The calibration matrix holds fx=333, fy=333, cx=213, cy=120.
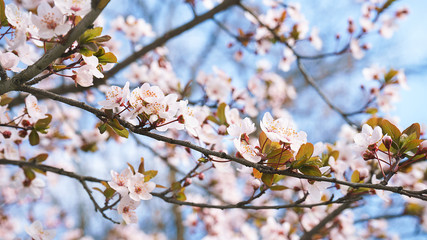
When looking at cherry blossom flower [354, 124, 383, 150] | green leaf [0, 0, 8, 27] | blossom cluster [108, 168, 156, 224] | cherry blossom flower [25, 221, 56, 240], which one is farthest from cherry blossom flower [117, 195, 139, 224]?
cherry blossom flower [354, 124, 383, 150]

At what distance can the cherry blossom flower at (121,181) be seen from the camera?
123 cm

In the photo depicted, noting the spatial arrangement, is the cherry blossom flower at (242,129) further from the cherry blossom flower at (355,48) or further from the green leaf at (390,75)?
the cherry blossom flower at (355,48)

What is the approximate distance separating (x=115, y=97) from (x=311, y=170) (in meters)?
0.64

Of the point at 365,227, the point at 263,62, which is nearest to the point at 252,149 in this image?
the point at 263,62

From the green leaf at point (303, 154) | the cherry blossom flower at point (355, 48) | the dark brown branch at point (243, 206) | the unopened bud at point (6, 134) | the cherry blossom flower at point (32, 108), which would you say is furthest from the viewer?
the cherry blossom flower at point (355, 48)

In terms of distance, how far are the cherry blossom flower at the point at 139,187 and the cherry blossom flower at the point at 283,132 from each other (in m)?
0.49

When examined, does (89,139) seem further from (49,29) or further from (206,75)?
(49,29)

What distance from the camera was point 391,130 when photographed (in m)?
1.09

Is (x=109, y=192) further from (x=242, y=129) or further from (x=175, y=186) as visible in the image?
(x=242, y=129)

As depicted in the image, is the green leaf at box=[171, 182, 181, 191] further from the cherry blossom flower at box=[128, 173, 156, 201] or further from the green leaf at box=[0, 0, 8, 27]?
the green leaf at box=[0, 0, 8, 27]

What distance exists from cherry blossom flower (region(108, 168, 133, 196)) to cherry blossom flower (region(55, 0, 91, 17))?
0.60 meters

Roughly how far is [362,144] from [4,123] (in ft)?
4.58

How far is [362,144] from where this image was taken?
1094 mm

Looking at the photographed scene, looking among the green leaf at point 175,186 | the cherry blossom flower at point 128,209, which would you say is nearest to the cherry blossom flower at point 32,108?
the cherry blossom flower at point 128,209
